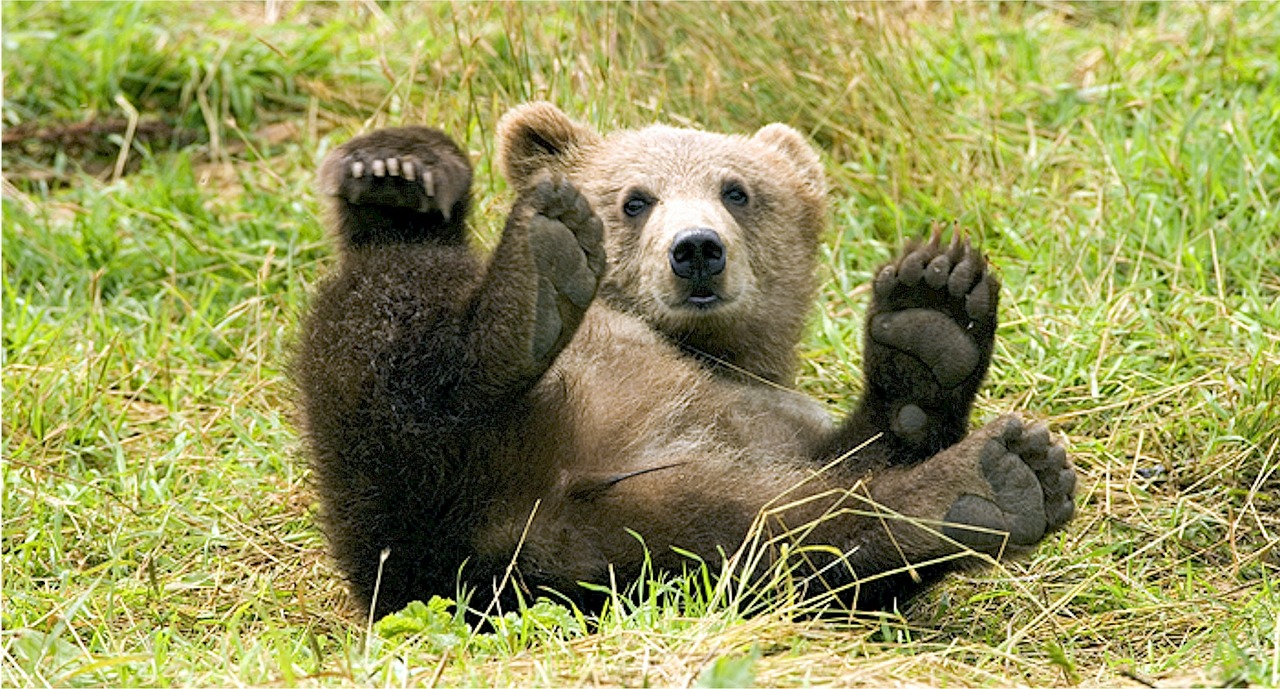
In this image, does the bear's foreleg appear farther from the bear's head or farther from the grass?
the bear's head

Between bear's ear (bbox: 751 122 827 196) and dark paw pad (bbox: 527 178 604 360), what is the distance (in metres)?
2.08

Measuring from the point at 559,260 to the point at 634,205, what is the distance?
1529 mm

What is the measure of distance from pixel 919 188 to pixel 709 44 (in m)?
1.05

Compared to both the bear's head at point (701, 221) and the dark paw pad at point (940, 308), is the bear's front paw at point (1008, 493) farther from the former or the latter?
the bear's head at point (701, 221)

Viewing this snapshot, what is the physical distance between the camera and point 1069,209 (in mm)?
7195

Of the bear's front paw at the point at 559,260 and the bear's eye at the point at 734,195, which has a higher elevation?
the bear's front paw at the point at 559,260

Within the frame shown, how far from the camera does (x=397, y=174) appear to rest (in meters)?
4.71

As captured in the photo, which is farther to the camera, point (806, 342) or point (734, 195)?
point (806, 342)

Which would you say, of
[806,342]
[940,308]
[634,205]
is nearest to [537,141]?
[634,205]

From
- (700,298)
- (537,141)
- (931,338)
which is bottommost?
(700,298)

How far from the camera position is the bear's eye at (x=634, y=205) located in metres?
5.75

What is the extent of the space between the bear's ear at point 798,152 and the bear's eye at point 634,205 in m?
0.75

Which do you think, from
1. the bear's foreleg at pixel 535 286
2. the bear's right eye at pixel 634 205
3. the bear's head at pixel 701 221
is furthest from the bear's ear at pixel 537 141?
the bear's foreleg at pixel 535 286

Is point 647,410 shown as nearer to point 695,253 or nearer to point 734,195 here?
point 695,253
